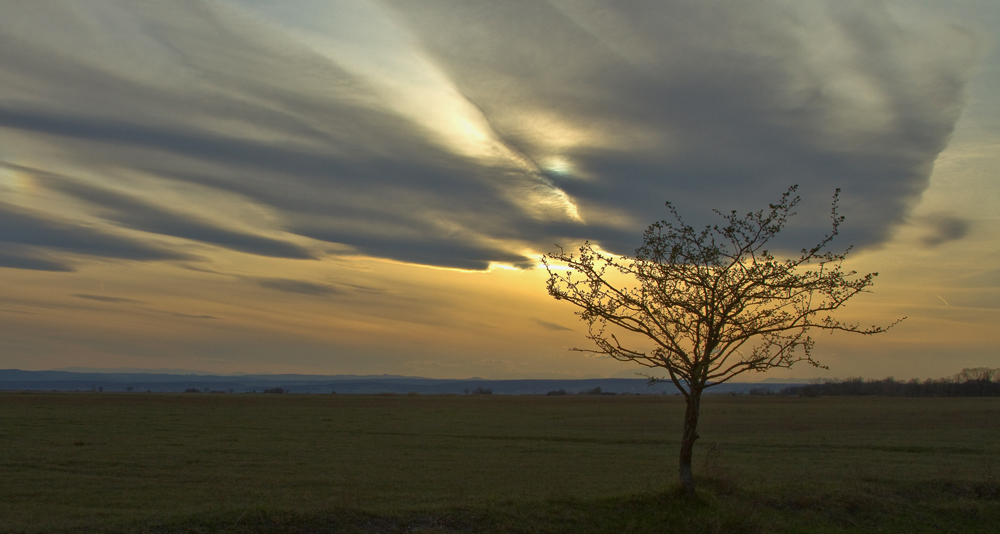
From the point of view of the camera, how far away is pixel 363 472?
29172 mm

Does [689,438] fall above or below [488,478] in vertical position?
above

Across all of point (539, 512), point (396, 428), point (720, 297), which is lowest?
point (396, 428)

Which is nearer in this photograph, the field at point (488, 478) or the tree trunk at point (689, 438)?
the field at point (488, 478)

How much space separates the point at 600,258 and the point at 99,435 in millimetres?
44273

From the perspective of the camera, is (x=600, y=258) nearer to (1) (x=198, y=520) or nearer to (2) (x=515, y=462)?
(1) (x=198, y=520)

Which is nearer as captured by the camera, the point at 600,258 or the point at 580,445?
the point at 600,258

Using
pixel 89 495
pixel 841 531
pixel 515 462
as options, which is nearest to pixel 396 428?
pixel 515 462

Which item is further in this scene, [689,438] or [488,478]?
[488,478]

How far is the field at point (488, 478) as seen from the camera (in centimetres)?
1298

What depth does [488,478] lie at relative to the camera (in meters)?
27.7

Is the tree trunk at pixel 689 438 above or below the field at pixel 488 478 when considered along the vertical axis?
above

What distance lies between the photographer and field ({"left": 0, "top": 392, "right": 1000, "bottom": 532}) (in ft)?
42.6

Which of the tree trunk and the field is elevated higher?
the tree trunk

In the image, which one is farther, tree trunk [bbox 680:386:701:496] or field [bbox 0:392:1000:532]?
tree trunk [bbox 680:386:701:496]
